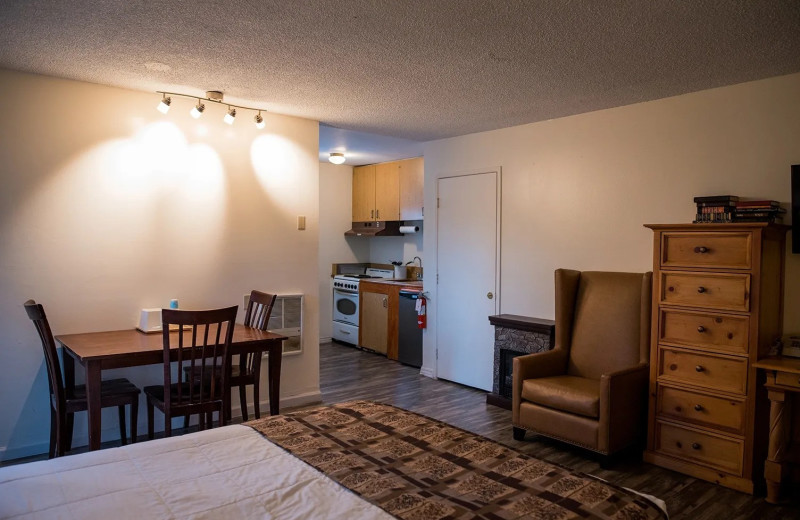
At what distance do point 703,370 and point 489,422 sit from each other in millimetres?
1610

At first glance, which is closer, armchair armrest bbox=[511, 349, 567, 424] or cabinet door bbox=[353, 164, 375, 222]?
armchair armrest bbox=[511, 349, 567, 424]

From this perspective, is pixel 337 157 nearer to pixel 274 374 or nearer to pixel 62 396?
pixel 274 374

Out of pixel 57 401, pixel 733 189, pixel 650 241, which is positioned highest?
pixel 733 189

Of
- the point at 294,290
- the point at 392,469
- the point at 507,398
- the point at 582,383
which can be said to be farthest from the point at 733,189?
the point at 294,290

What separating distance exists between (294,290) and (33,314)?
2.01m

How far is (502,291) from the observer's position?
4.89 meters

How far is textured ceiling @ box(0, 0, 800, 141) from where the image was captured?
2.41m

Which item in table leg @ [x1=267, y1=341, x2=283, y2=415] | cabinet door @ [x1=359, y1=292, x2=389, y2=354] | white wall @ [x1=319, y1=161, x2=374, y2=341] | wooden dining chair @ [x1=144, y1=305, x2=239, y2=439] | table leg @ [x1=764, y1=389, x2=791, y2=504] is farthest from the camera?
white wall @ [x1=319, y1=161, x2=374, y2=341]

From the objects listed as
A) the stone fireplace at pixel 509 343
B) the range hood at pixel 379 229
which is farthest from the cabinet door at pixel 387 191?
the stone fireplace at pixel 509 343

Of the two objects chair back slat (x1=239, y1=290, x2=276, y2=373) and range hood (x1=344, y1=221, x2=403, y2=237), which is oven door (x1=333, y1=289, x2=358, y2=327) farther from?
chair back slat (x1=239, y1=290, x2=276, y2=373)

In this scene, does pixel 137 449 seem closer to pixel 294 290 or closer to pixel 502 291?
pixel 294 290

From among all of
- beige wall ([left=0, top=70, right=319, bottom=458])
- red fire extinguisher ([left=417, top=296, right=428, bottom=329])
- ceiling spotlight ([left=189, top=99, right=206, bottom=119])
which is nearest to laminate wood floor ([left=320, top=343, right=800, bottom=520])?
red fire extinguisher ([left=417, top=296, right=428, bottom=329])

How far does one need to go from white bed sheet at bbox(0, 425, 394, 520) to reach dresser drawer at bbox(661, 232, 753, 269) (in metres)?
2.62

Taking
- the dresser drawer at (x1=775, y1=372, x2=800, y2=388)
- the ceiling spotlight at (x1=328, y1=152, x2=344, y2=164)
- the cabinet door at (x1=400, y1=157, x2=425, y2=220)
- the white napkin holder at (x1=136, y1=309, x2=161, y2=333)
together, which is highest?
the ceiling spotlight at (x1=328, y1=152, x2=344, y2=164)
